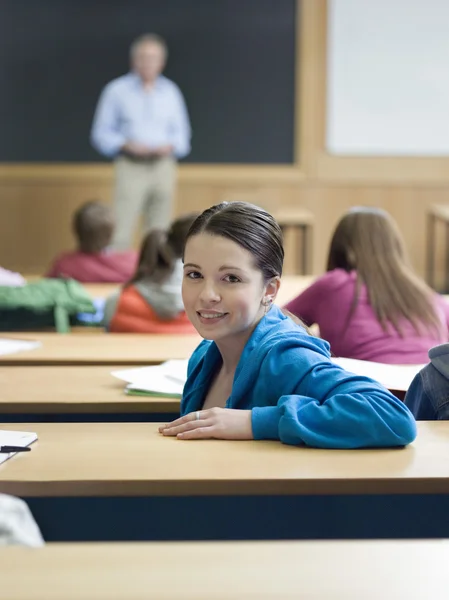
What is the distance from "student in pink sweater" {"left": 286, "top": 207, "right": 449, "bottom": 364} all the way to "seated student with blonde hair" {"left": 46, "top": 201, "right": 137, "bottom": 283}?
175cm

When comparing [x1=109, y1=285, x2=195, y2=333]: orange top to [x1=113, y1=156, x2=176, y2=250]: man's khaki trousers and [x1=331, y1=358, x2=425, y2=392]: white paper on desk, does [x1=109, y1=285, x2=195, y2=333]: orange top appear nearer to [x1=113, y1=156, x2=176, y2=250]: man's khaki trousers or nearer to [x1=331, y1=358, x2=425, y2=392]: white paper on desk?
[x1=331, y1=358, x2=425, y2=392]: white paper on desk

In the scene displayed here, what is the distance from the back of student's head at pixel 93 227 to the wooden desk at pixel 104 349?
59.7 inches

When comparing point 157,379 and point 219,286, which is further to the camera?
point 157,379

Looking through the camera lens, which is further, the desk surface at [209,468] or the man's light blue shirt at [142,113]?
the man's light blue shirt at [142,113]

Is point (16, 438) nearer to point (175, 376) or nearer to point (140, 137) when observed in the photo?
point (175, 376)

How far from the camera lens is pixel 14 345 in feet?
9.51

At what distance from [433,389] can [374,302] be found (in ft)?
3.59

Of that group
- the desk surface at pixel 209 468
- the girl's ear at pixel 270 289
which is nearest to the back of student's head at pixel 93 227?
the girl's ear at pixel 270 289

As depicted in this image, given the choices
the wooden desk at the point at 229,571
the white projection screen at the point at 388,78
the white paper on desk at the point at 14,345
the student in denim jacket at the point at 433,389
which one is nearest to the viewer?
the wooden desk at the point at 229,571

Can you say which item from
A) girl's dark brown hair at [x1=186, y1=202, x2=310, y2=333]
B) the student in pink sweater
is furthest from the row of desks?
the student in pink sweater

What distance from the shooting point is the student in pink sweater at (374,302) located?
296 centimetres

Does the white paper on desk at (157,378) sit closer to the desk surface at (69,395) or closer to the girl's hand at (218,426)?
the desk surface at (69,395)

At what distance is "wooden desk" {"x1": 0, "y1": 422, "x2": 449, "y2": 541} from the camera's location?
1.50 m

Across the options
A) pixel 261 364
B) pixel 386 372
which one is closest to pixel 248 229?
pixel 261 364
